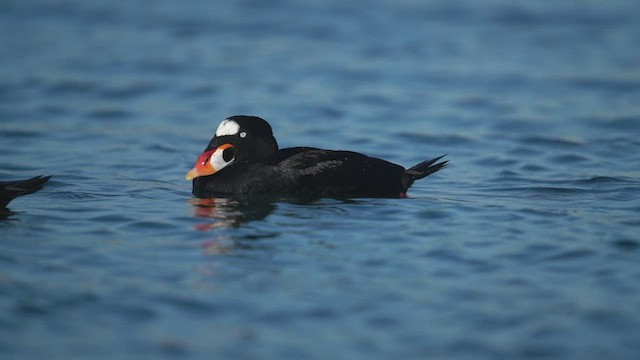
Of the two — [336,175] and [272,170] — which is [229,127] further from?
[336,175]

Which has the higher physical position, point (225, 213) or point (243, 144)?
point (243, 144)

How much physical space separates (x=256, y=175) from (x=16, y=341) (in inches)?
151

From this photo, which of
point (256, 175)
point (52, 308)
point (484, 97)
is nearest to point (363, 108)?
point (484, 97)

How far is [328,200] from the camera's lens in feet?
31.4

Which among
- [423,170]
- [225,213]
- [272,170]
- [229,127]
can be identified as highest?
[229,127]

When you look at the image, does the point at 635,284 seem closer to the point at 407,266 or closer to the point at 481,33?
the point at 407,266

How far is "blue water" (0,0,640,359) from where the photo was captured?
6422 millimetres

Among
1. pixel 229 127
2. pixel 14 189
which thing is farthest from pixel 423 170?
pixel 14 189

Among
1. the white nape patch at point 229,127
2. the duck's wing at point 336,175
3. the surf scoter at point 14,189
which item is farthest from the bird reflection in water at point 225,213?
the surf scoter at point 14,189

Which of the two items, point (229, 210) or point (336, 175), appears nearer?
point (229, 210)

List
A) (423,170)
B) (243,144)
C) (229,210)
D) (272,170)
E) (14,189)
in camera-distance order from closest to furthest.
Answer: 1. (14,189)
2. (229,210)
3. (272,170)
4. (243,144)
5. (423,170)

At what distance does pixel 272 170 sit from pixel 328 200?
560mm

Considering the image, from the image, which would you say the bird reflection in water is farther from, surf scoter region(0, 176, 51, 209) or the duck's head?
surf scoter region(0, 176, 51, 209)

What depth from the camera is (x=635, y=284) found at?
721 cm
